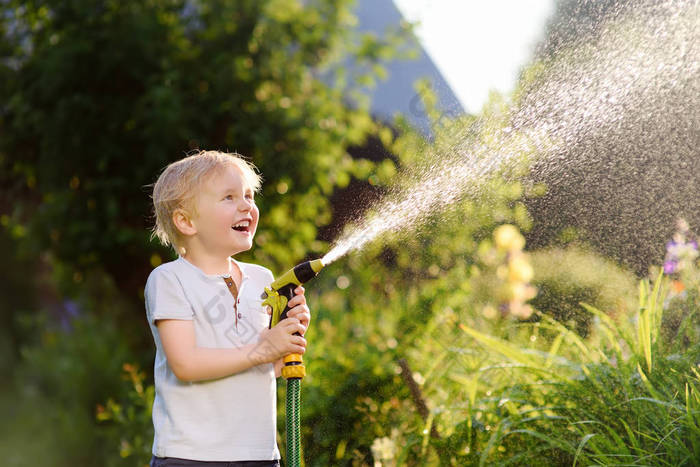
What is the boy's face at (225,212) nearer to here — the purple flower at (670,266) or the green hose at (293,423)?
the green hose at (293,423)

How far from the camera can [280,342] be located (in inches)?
72.1

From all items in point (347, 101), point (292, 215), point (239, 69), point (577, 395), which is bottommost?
point (577, 395)

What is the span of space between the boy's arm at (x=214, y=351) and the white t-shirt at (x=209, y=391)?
1.7 inches

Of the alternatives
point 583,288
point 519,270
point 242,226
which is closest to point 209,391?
point 242,226

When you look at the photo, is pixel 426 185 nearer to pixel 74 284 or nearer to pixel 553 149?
pixel 553 149

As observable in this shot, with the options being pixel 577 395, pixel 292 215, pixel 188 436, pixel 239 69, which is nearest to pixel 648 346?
pixel 577 395

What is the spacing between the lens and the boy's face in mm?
1962

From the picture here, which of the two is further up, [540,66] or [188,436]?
[540,66]

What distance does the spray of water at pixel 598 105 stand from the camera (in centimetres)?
304

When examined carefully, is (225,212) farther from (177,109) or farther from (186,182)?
(177,109)

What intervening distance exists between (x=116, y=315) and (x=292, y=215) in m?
2.06

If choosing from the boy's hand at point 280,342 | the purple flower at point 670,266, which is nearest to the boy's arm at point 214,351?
the boy's hand at point 280,342

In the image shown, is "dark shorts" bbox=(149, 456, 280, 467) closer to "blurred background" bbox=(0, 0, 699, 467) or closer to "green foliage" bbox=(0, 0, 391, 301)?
"blurred background" bbox=(0, 0, 699, 467)

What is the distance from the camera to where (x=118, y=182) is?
4.19m
